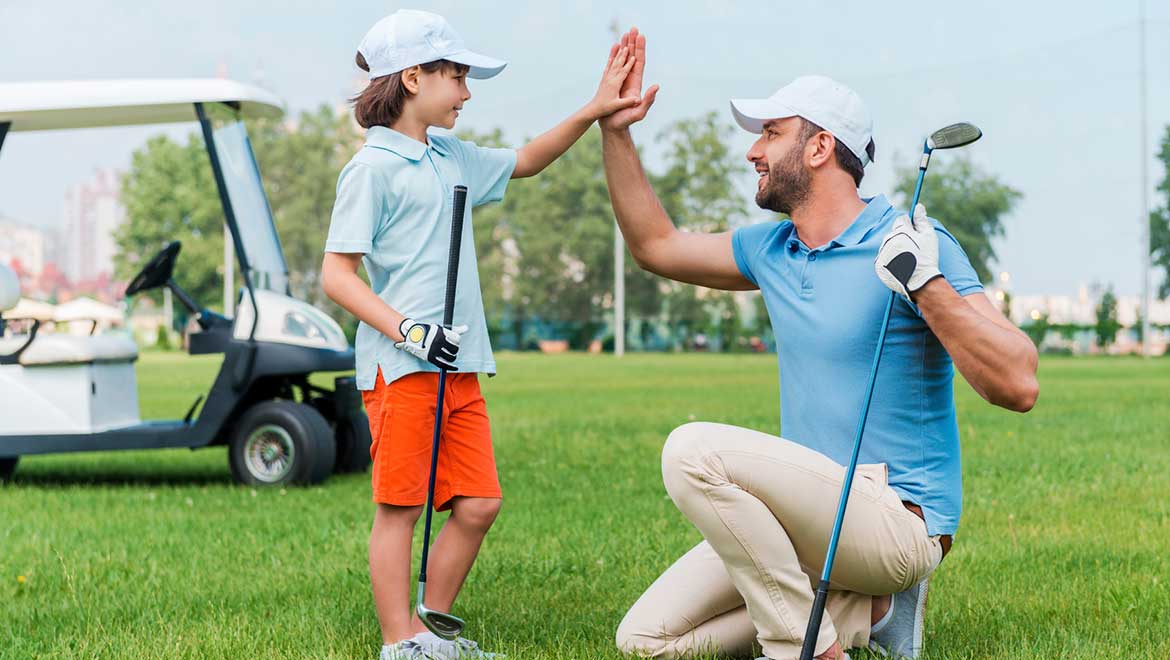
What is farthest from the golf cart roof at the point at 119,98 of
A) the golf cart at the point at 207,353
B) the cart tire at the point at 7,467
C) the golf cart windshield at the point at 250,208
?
the cart tire at the point at 7,467

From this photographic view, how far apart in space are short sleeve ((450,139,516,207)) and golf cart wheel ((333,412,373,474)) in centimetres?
411

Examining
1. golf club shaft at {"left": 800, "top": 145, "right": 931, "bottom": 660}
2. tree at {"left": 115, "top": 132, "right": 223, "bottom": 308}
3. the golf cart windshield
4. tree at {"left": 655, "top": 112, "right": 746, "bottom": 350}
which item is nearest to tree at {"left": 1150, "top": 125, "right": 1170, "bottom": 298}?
tree at {"left": 655, "top": 112, "right": 746, "bottom": 350}

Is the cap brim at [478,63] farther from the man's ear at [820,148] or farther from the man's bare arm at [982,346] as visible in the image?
the man's bare arm at [982,346]

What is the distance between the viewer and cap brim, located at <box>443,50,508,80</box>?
3623 mm

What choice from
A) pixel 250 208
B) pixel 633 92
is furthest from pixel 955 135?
pixel 250 208

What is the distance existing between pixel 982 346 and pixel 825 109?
76 cm

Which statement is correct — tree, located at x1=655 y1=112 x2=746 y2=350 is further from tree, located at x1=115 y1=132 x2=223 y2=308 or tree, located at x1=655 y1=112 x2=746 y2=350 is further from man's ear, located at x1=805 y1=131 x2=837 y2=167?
man's ear, located at x1=805 y1=131 x2=837 y2=167

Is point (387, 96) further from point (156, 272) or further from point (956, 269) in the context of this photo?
point (156, 272)

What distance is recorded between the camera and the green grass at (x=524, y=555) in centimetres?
382

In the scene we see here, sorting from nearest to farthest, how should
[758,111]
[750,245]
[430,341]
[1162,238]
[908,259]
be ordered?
[908,259], [430,341], [758,111], [750,245], [1162,238]

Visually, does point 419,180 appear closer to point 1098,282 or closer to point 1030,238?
point 1098,282

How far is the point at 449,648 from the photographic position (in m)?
3.55

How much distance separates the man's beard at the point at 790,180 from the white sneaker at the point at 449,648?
130 cm

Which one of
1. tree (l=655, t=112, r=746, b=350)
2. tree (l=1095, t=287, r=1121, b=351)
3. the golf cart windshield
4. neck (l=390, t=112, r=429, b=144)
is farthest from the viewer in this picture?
tree (l=655, t=112, r=746, b=350)
